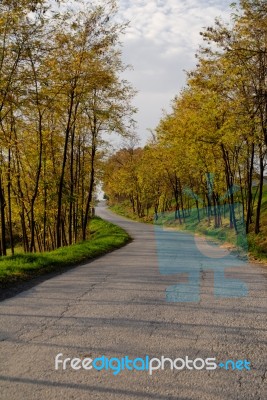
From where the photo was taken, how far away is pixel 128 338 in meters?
5.68

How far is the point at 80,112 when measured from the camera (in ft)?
78.4

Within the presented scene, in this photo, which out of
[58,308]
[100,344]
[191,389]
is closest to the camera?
[191,389]

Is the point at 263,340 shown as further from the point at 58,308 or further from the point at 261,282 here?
the point at 261,282

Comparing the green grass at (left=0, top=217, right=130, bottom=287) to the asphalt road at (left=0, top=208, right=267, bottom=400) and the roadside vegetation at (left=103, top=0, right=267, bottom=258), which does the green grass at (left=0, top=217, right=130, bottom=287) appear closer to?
the asphalt road at (left=0, top=208, right=267, bottom=400)

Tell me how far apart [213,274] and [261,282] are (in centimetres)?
154

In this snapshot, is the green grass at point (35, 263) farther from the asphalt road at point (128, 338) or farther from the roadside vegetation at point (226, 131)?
the roadside vegetation at point (226, 131)

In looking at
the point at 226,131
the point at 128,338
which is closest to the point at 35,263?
the point at 128,338

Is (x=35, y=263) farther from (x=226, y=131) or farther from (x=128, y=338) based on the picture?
(x=226, y=131)

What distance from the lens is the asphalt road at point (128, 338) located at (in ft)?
13.7

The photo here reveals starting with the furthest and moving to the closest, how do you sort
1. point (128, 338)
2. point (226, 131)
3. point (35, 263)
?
point (226, 131)
point (35, 263)
point (128, 338)

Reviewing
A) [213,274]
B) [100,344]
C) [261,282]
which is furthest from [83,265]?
[100,344]

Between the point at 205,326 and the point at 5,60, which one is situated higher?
the point at 5,60

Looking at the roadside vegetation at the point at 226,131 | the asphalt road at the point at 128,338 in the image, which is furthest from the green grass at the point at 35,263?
the roadside vegetation at the point at 226,131

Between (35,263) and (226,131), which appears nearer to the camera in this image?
(35,263)
